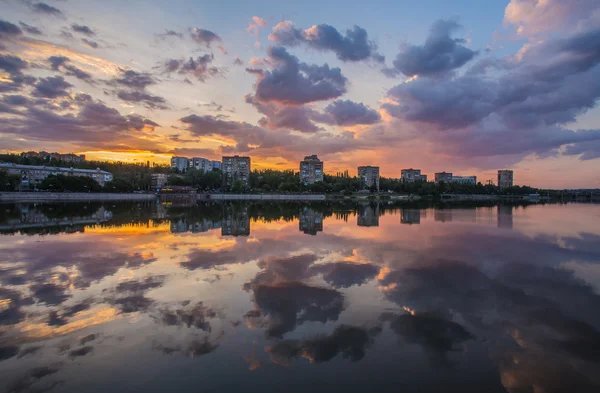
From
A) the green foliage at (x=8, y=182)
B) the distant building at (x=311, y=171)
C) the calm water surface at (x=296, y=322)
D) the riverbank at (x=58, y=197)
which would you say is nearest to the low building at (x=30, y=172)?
the green foliage at (x=8, y=182)

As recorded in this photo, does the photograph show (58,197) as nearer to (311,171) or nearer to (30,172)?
(30,172)

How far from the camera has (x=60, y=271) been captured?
11.4 metres

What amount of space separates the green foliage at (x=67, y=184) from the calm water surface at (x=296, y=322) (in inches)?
3346

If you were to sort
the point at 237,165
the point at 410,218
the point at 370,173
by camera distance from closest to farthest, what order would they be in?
1. the point at 410,218
2. the point at 237,165
3. the point at 370,173

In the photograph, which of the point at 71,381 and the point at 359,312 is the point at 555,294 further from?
the point at 71,381

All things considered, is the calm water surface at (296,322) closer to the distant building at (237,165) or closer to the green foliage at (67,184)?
the green foliage at (67,184)

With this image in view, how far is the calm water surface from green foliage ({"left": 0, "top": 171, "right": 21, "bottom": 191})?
8398 cm

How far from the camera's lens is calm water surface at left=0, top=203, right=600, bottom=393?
5.30 meters

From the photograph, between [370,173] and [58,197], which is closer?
[58,197]

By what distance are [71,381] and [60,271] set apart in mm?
7859

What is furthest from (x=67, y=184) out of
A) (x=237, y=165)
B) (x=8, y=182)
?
(x=237, y=165)

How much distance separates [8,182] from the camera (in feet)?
260

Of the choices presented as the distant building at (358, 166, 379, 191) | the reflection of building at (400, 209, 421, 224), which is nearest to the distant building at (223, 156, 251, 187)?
the distant building at (358, 166, 379, 191)

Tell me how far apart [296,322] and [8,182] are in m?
100
